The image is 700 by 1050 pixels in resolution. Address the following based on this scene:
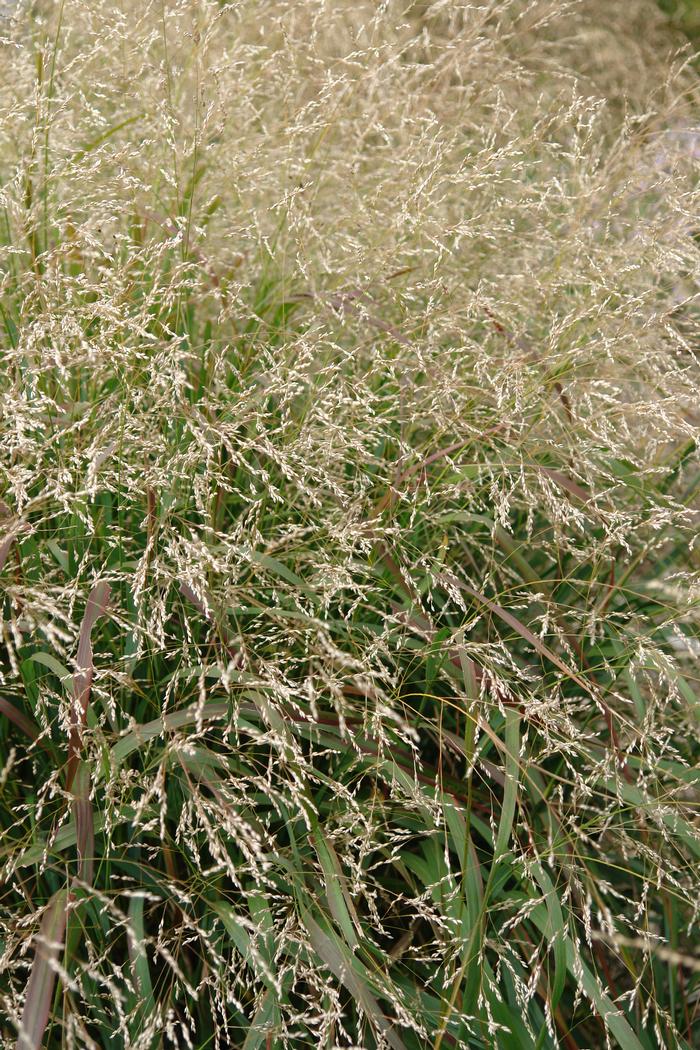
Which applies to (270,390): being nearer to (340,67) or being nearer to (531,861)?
(531,861)

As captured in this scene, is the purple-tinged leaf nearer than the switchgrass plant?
Yes

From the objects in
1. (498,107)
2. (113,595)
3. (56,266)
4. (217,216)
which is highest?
(56,266)

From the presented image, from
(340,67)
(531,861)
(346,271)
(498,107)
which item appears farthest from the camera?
(340,67)

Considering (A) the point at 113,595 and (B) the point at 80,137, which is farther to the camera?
(B) the point at 80,137

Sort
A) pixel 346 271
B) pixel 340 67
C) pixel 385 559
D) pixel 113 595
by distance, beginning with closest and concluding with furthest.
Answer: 1. pixel 113 595
2. pixel 385 559
3. pixel 346 271
4. pixel 340 67

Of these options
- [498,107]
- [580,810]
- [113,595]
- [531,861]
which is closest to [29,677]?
[113,595]

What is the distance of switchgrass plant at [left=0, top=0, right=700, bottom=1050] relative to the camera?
4.87ft

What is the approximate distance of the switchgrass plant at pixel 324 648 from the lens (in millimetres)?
1484

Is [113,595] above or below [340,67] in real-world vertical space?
below

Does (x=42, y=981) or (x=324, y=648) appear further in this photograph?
(x=324, y=648)

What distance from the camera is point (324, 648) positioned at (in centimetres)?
160

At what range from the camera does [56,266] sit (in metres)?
1.65

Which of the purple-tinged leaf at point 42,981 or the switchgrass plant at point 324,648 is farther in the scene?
the switchgrass plant at point 324,648

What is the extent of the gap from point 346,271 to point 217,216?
0.65 meters
